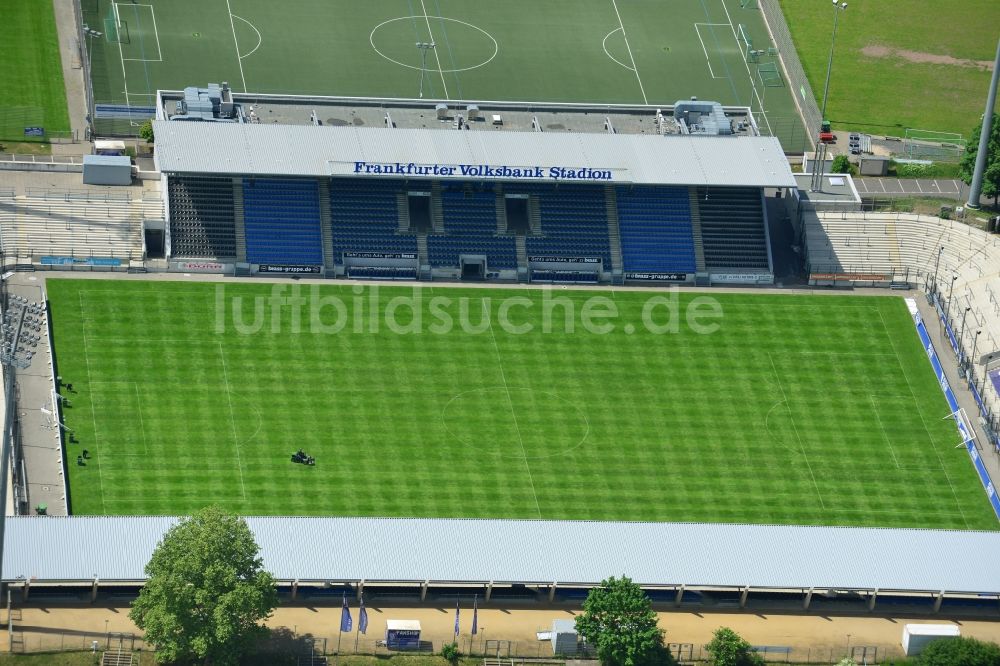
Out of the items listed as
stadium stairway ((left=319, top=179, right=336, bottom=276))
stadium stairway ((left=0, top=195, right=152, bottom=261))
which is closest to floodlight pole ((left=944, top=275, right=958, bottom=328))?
stadium stairway ((left=319, top=179, right=336, bottom=276))

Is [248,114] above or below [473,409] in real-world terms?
above

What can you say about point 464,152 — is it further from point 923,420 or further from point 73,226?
point 923,420

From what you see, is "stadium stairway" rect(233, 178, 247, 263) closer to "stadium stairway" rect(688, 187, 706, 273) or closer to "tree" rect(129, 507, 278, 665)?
"stadium stairway" rect(688, 187, 706, 273)

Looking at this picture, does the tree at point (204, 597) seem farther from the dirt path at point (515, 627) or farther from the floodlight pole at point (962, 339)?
the floodlight pole at point (962, 339)

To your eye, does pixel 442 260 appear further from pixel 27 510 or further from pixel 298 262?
pixel 27 510

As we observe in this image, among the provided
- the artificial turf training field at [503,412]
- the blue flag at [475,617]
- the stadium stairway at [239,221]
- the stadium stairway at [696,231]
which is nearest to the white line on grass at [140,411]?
the artificial turf training field at [503,412]

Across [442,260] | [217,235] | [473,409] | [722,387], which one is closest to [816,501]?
[722,387]
